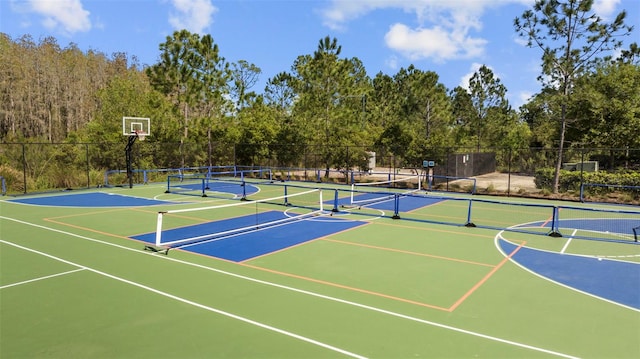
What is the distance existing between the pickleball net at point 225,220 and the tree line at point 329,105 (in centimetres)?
1322

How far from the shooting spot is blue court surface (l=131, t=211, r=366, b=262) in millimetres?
11688

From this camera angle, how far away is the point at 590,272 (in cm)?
977

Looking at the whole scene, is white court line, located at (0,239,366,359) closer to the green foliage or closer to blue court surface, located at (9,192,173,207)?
blue court surface, located at (9,192,173,207)

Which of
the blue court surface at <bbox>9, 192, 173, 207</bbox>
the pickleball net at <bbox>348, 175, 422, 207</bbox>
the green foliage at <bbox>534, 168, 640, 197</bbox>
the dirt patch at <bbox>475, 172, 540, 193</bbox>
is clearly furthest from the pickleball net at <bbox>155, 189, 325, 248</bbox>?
the green foliage at <bbox>534, 168, 640, 197</bbox>

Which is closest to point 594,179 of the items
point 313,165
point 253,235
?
point 313,165

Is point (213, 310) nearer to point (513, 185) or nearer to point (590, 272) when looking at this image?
point (590, 272)

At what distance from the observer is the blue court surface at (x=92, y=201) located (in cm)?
2019

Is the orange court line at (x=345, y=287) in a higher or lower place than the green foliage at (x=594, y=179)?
lower

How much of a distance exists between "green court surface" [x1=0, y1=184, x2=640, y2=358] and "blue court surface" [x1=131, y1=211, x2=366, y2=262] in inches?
5.1

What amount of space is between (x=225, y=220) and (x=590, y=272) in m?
11.6

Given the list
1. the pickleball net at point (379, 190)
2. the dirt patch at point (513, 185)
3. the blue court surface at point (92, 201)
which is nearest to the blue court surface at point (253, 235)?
the pickleball net at point (379, 190)

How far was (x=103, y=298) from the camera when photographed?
816 centimetres

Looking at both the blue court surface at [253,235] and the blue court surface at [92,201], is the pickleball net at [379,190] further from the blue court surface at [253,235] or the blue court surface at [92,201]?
the blue court surface at [92,201]

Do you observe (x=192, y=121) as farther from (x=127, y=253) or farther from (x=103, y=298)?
(x=103, y=298)
